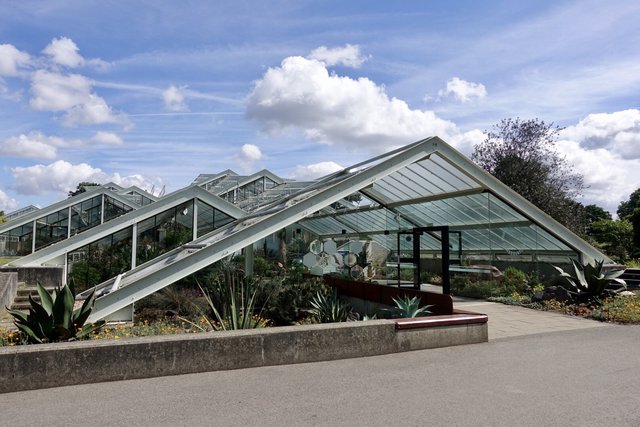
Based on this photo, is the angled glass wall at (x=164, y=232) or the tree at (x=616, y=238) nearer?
the angled glass wall at (x=164, y=232)

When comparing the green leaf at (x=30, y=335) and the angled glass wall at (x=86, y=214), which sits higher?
the angled glass wall at (x=86, y=214)

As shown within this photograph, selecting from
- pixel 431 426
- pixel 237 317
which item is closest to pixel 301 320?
pixel 237 317

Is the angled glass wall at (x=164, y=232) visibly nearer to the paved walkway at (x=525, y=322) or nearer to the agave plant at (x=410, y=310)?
the paved walkway at (x=525, y=322)

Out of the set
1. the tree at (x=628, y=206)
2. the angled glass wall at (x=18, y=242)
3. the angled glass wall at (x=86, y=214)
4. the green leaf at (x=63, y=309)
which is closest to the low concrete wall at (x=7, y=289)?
the green leaf at (x=63, y=309)

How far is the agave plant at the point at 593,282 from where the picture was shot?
11922 mm

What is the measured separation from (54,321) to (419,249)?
8.82 metres

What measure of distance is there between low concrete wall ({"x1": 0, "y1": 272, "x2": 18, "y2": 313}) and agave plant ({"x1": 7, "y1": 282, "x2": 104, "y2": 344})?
4.37 m

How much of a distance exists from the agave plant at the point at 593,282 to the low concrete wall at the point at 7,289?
42.3 ft

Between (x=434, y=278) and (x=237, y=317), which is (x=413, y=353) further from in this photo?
(x=434, y=278)

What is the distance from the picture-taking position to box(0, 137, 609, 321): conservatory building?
10.6 meters

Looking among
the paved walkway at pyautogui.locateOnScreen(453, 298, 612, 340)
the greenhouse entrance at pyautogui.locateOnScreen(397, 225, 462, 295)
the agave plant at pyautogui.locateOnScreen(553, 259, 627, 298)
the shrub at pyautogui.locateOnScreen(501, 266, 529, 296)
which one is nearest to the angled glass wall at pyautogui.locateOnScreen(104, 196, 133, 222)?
the greenhouse entrance at pyautogui.locateOnScreen(397, 225, 462, 295)

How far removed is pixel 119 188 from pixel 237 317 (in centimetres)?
3213

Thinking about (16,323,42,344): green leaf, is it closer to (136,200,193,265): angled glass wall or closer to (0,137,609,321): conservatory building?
(0,137,609,321): conservatory building

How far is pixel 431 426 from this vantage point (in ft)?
14.2
